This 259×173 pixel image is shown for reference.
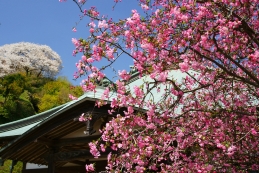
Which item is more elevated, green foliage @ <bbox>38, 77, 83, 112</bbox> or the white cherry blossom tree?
the white cherry blossom tree

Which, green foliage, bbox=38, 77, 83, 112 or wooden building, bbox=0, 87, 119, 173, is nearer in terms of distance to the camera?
wooden building, bbox=0, 87, 119, 173

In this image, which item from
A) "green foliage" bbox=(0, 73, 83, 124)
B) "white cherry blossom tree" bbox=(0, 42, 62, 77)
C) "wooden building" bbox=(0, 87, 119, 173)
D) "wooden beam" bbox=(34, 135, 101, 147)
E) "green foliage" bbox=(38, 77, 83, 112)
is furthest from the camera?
"white cherry blossom tree" bbox=(0, 42, 62, 77)

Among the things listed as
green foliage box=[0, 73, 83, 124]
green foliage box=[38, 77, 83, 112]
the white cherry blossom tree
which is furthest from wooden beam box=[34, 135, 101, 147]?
the white cherry blossom tree

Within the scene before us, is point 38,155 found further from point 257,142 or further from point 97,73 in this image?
point 257,142

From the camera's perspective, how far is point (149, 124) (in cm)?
485

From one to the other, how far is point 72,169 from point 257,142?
5.93 meters

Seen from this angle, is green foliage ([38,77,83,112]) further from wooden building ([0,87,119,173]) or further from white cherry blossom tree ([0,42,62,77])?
wooden building ([0,87,119,173])

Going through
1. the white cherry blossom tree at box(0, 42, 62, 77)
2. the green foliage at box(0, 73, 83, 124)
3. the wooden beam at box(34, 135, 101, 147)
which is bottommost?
the wooden beam at box(34, 135, 101, 147)

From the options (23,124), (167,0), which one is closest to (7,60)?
(23,124)

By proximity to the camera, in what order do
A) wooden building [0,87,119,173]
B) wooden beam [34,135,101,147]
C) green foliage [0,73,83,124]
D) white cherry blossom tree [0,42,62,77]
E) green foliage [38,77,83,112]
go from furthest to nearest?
1. white cherry blossom tree [0,42,62,77]
2. green foliage [38,77,83,112]
3. green foliage [0,73,83,124]
4. wooden beam [34,135,101,147]
5. wooden building [0,87,119,173]

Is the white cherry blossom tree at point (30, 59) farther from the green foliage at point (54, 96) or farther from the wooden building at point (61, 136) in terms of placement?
the wooden building at point (61, 136)

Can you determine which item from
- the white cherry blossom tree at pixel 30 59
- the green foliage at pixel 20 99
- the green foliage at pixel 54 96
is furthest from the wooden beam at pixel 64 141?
the white cherry blossom tree at pixel 30 59

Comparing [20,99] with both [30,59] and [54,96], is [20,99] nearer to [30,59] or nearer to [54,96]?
[54,96]

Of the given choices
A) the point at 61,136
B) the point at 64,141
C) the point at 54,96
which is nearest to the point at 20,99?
the point at 54,96
